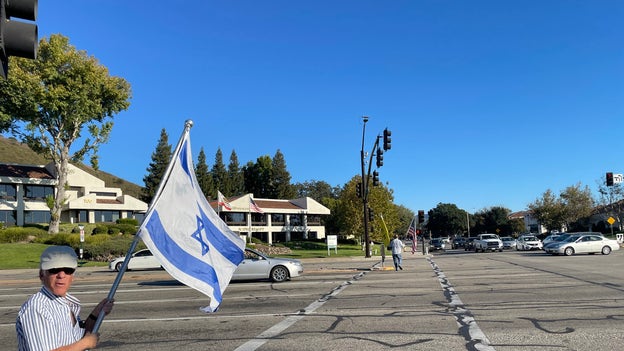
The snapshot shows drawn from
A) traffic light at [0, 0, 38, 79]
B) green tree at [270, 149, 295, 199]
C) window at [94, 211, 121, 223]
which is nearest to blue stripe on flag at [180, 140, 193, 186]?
traffic light at [0, 0, 38, 79]

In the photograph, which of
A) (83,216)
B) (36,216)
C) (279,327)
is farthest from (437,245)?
(279,327)

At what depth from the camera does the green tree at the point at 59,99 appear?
43750mm

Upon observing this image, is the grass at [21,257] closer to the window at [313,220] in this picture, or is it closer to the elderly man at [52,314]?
the elderly man at [52,314]

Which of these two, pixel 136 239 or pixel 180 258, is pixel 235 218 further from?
pixel 136 239

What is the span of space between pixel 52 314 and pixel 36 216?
6725 cm

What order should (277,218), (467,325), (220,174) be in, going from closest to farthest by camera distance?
(467,325) < (277,218) < (220,174)

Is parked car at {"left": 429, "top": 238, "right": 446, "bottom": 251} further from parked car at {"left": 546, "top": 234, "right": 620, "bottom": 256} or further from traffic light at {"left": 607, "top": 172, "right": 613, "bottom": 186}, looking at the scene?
parked car at {"left": 546, "top": 234, "right": 620, "bottom": 256}

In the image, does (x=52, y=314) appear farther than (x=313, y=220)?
No

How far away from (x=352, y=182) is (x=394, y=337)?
52.8 meters

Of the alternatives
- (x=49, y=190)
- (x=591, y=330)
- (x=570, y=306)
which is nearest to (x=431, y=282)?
(x=570, y=306)

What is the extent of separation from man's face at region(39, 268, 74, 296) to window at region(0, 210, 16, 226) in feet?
214

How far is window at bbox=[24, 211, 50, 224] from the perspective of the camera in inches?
2378

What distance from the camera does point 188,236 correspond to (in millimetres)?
4367

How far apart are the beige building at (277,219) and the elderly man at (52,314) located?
64.2 metres
